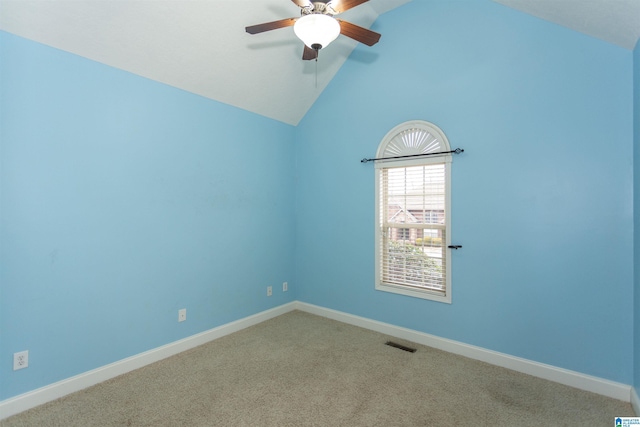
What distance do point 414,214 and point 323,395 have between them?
194cm

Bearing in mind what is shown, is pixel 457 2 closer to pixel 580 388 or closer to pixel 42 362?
pixel 580 388

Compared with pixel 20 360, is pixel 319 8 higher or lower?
higher

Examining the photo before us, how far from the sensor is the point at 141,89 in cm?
271

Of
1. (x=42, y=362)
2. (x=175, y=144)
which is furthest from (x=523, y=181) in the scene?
(x=42, y=362)

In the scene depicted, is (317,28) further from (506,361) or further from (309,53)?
(506,361)

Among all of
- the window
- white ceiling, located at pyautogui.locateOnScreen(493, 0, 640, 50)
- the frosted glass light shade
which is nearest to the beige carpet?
the window

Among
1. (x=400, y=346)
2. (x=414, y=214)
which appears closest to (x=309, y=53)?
(x=414, y=214)

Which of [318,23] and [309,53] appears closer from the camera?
[318,23]

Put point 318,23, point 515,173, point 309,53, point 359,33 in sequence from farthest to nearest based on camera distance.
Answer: point 515,173
point 309,53
point 359,33
point 318,23

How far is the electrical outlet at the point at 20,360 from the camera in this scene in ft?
6.81

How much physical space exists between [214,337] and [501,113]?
3645mm

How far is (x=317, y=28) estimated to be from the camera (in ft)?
5.86

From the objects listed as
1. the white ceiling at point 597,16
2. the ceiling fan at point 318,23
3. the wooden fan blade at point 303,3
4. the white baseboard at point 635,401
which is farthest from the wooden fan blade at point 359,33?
the white baseboard at point 635,401

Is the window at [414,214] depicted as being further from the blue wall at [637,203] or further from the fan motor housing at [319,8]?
the fan motor housing at [319,8]
